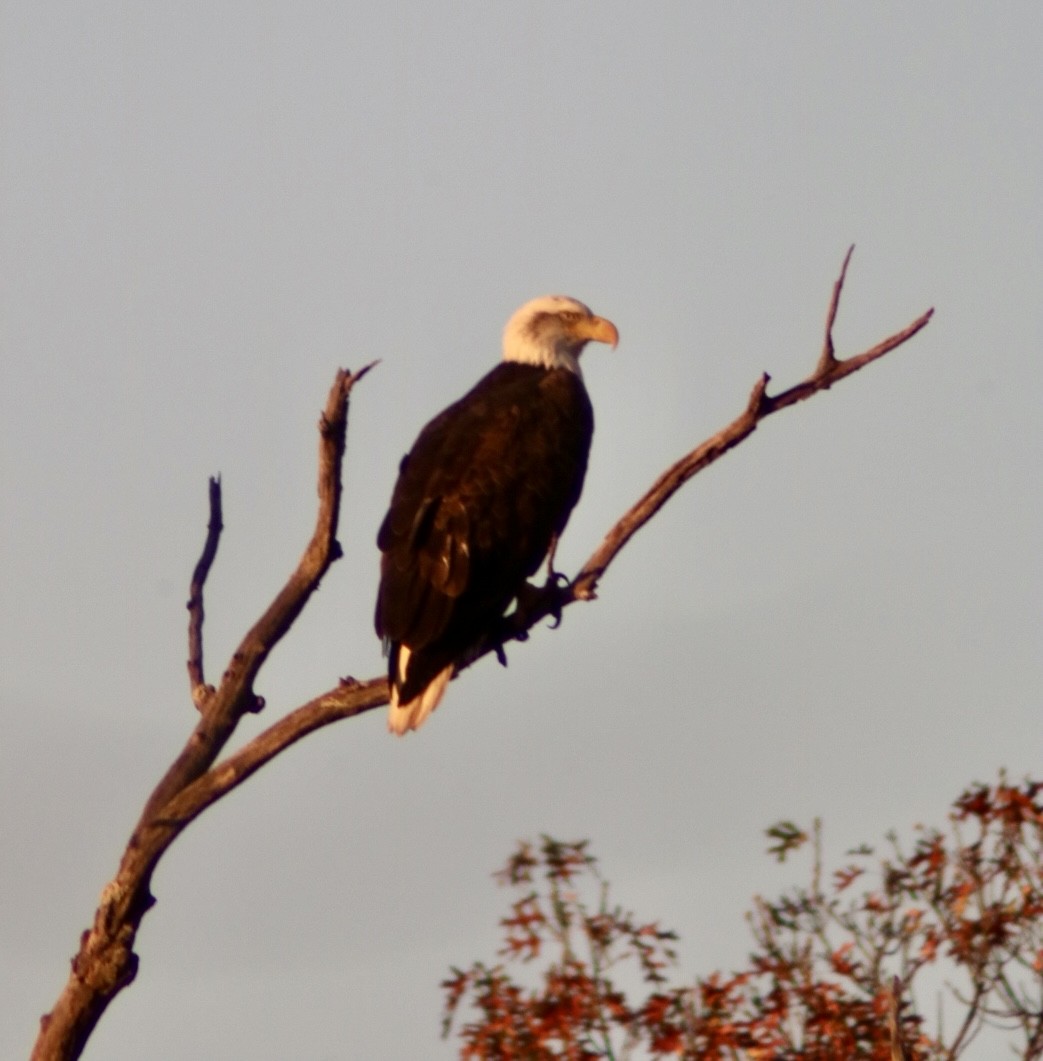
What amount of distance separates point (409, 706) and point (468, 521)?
0.73 meters

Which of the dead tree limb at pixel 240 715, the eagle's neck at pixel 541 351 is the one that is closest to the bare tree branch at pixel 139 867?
the dead tree limb at pixel 240 715

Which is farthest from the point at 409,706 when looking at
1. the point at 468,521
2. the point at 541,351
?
the point at 541,351

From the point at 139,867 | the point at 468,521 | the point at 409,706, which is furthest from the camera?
the point at 468,521

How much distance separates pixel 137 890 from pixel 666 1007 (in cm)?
260

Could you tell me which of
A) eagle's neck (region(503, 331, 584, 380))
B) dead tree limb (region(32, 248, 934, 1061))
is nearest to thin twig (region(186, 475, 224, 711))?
dead tree limb (region(32, 248, 934, 1061))

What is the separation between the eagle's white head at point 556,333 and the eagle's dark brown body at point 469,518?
0.76 metres

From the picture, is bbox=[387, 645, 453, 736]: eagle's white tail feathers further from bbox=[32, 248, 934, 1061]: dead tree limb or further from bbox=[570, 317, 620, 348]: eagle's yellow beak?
bbox=[570, 317, 620, 348]: eagle's yellow beak

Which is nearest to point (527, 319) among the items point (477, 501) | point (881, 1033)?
point (477, 501)

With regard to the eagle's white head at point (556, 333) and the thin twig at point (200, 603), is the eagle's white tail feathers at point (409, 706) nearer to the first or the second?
the thin twig at point (200, 603)

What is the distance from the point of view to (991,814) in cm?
780

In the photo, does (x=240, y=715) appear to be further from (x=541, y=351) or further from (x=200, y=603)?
(x=541, y=351)

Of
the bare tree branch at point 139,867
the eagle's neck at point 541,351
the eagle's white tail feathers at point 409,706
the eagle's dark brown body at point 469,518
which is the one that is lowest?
the bare tree branch at point 139,867

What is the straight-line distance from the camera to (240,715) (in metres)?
5.86

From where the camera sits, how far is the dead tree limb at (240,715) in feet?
18.4
